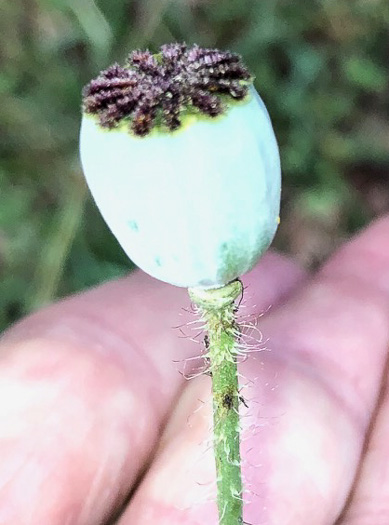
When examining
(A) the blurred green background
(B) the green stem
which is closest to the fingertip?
(A) the blurred green background

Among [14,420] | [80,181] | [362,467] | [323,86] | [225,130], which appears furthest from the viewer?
[323,86]

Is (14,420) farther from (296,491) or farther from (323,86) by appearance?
(323,86)

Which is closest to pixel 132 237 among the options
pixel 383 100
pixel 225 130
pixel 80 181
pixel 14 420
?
pixel 225 130

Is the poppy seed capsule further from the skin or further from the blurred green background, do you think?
the blurred green background

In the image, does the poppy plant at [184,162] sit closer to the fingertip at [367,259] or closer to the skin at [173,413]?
the skin at [173,413]

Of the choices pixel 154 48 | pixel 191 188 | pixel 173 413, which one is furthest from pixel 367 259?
pixel 191 188
